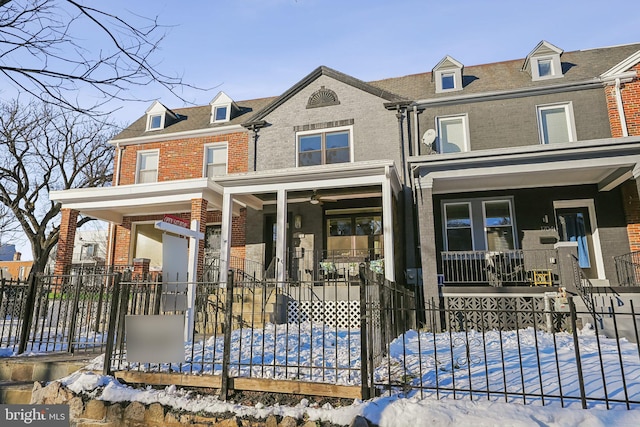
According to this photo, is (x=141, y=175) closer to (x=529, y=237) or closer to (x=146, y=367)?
(x=146, y=367)

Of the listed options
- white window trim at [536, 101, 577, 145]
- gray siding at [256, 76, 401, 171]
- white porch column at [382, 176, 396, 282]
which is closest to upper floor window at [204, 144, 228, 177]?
gray siding at [256, 76, 401, 171]

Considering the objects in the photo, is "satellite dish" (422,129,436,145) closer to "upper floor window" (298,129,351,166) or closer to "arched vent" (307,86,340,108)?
"upper floor window" (298,129,351,166)

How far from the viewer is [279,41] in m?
6.27

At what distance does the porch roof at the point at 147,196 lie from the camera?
12.2m

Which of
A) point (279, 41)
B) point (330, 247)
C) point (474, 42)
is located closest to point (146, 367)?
point (279, 41)

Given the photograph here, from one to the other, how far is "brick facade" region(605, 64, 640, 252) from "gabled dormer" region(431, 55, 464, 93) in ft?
14.8

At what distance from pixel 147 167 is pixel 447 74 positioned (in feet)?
40.4

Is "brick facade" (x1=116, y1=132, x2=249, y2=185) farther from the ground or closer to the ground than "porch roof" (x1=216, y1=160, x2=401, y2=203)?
farther from the ground

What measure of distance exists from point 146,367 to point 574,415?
5471mm

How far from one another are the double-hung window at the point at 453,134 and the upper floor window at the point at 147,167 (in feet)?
36.6

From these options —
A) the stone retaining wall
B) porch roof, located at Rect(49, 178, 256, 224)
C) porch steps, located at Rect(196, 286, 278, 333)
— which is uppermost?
porch roof, located at Rect(49, 178, 256, 224)

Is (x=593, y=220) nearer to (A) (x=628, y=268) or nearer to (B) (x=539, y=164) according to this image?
(A) (x=628, y=268)

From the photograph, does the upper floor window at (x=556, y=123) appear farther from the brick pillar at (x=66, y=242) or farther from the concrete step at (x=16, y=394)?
the brick pillar at (x=66, y=242)

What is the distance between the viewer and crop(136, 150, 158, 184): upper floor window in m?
16.1
